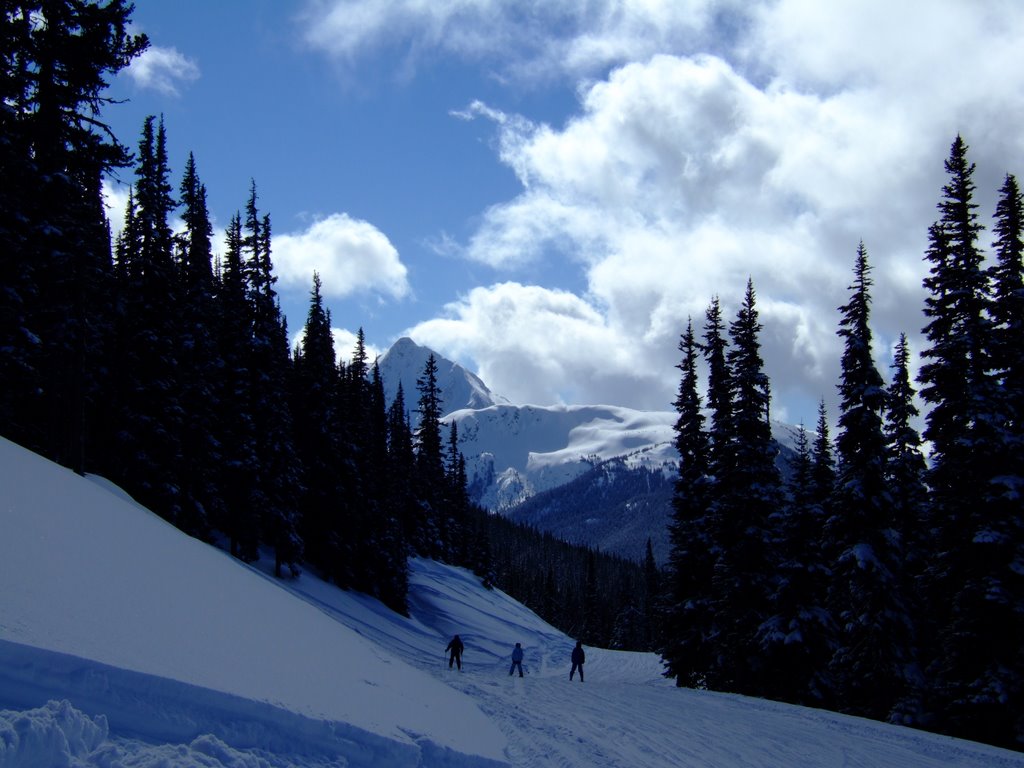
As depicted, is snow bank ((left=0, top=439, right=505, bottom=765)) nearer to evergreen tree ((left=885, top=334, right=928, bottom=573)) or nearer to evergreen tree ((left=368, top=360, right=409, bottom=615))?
evergreen tree ((left=885, top=334, right=928, bottom=573))

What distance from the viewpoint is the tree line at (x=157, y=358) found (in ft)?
56.8

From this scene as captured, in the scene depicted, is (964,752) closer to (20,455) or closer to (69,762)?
(69,762)

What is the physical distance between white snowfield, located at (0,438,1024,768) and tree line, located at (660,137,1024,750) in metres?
3.97

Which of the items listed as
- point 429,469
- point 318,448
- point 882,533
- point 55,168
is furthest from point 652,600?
point 55,168

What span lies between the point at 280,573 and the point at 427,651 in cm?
842

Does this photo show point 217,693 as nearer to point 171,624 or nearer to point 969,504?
point 171,624

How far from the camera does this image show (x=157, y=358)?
29.7m

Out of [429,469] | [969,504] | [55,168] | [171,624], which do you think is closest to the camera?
[171,624]

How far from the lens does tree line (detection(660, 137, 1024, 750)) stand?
2002 centimetres

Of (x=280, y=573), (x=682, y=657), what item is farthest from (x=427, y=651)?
(x=682, y=657)

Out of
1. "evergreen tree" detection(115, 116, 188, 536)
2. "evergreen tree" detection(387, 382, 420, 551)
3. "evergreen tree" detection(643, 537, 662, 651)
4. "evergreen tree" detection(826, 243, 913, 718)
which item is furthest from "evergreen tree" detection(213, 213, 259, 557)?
"evergreen tree" detection(826, 243, 913, 718)

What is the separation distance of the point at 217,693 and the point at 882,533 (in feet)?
77.1

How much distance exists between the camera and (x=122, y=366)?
1175 inches

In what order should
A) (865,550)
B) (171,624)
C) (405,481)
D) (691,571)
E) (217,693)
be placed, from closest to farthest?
(217,693)
(171,624)
(865,550)
(691,571)
(405,481)
